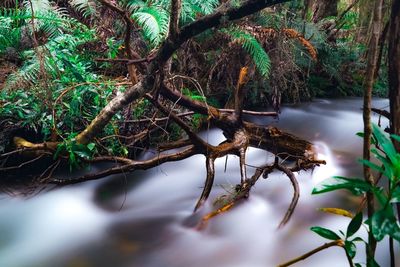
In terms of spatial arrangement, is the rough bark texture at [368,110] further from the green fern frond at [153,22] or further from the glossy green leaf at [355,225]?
the green fern frond at [153,22]

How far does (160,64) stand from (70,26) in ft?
5.92

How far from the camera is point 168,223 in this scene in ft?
8.09

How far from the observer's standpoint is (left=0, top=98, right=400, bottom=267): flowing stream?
2.16 meters

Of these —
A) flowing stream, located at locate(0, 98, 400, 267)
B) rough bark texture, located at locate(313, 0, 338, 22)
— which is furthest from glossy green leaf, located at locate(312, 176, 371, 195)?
rough bark texture, located at locate(313, 0, 338, 22)

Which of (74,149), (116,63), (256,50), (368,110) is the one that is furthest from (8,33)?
(368,110)

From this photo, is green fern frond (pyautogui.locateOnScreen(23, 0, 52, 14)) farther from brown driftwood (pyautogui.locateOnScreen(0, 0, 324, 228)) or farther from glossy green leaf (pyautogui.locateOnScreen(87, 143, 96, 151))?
glossy green leaf (pyautogui.locateOnScreen(87, 143, 96, 151))

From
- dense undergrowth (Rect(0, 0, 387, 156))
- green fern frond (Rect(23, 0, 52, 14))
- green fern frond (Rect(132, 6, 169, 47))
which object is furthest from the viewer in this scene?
green fern frond (Rect(23, 0, 52, 14))

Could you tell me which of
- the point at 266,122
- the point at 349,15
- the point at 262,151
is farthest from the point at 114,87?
the point at 349,15

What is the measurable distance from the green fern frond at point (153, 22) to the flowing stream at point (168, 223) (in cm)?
116

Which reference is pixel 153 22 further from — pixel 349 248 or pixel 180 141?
pixel 349 248

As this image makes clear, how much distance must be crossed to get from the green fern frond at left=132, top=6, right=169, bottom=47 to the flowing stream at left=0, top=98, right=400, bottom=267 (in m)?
1.16

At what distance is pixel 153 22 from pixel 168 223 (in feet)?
5.02

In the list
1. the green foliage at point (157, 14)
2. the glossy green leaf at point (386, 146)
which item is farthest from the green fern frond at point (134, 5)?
the glossy green leaf at point (386, 146)

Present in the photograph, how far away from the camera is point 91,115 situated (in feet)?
10.3
